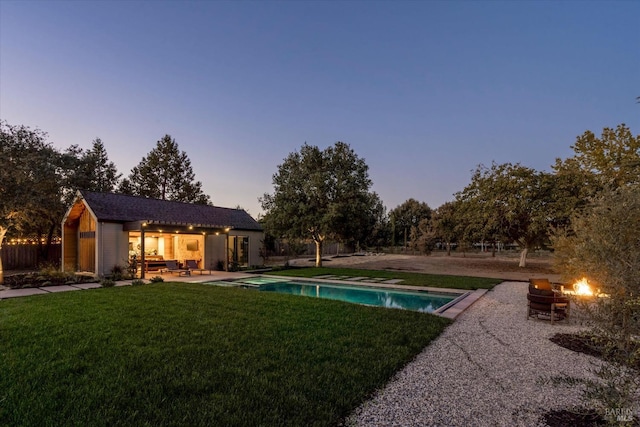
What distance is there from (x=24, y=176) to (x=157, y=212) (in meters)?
5.81

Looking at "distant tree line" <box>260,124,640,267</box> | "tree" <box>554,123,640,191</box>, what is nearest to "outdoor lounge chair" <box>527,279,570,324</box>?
"distant tree line" <box>260,124,640,267</box>

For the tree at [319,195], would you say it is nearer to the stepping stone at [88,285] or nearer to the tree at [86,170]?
the stepping stone at [88,285]

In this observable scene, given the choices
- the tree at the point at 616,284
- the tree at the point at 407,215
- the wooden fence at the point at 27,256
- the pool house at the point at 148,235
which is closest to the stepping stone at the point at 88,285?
the pool house at the point at 148,235

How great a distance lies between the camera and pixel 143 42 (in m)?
13.9

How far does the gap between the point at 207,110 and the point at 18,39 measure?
789 centimetres

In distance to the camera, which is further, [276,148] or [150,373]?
[276,148]

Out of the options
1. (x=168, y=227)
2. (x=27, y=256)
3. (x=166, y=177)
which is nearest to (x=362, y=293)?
(x=168, y=227)

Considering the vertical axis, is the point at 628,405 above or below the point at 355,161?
below

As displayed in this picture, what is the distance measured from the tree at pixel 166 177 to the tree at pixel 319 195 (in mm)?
18049

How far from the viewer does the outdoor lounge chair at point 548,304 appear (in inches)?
281

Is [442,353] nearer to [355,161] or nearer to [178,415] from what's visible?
[178,415]

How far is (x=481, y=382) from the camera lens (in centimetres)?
404

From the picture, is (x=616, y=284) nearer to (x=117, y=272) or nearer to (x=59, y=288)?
(x=59, y=288)

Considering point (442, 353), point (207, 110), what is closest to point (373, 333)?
point (442, 353)
